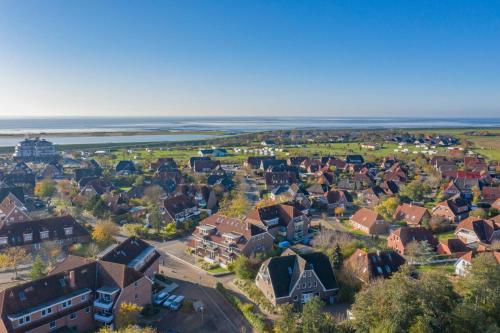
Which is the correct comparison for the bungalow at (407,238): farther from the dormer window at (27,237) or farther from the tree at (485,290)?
the dormer window at (27,237)

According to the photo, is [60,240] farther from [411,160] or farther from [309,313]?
[411,160]

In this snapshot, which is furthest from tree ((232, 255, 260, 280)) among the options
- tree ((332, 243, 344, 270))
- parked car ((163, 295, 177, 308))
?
tree ((332, 243, 344, 270))

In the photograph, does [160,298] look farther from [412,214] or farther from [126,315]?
[412,214]

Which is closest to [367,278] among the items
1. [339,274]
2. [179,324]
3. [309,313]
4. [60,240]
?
[339,274]

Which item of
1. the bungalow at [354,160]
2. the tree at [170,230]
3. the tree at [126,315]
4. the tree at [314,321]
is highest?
the bungalow at [354,160]

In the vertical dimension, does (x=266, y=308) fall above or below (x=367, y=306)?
below

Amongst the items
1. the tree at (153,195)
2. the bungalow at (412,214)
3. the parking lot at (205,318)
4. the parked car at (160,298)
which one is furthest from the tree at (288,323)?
the tree at (153,195)

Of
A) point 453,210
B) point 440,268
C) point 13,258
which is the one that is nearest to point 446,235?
point 453,210

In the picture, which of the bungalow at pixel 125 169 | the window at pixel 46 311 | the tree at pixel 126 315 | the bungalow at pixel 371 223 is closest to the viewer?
the window at pixel 46 311
